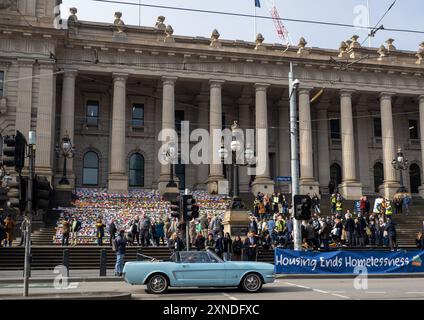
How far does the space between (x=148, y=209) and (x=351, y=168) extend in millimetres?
19403

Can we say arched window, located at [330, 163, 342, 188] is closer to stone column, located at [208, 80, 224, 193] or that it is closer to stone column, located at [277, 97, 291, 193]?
stone column, located at [277, 97, 291, 193]

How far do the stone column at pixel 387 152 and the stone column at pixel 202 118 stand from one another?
1537 centimetres

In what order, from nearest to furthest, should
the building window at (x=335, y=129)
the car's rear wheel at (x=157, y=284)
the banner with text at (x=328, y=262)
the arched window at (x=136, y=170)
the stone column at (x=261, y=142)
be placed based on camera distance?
the car's rear wheel at (x=157, y=284) < the banner with text at (x=328, y=262) < the stone column at (x=261, y=142) < the arched window at (x=136, y=170) < the building window at (x=335, y=129)

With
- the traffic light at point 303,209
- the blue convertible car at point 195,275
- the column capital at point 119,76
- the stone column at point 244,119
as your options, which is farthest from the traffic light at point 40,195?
the stone column at point 244,119

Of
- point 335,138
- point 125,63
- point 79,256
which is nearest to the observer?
point 79,256

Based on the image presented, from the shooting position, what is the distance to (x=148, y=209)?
114 feet

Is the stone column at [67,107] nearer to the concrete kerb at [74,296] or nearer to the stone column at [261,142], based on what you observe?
the stone column at [261,142]

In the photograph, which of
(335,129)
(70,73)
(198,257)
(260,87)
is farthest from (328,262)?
(335,129)

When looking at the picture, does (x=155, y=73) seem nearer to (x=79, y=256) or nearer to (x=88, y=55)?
(x=88, y=55)

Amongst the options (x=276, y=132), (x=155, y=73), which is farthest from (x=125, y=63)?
(x=276, y=132)

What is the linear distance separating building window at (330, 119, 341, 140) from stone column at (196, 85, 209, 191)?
1262 centimetres

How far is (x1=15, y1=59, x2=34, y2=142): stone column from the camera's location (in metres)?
37.4

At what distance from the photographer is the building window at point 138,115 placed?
46.8 meters

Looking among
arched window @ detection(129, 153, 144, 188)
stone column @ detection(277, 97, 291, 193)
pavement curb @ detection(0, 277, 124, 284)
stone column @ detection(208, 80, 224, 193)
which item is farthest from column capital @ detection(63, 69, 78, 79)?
pavement curb @ detection(0, 277, 124, 284)
